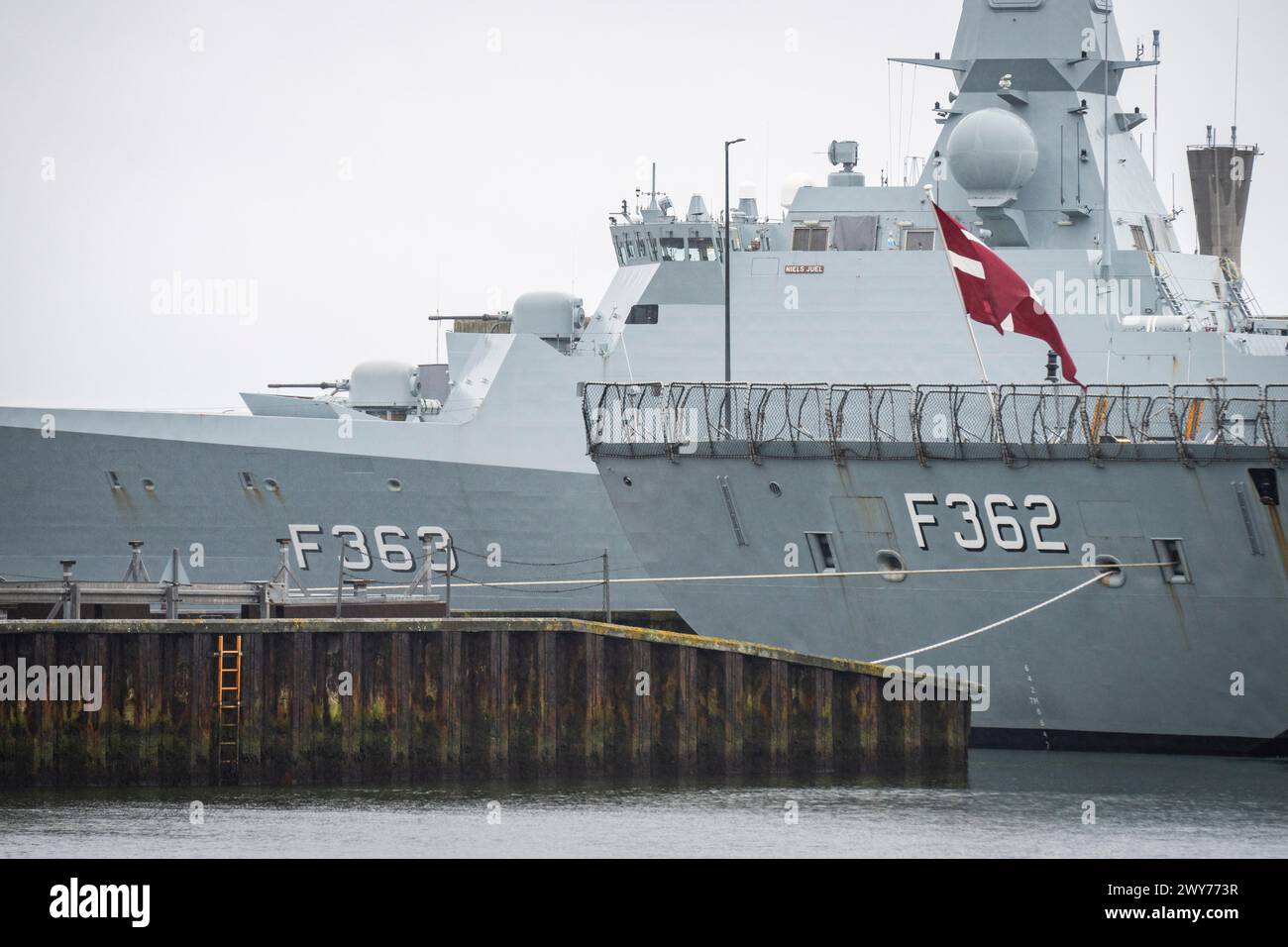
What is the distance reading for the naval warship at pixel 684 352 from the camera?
30.3 metres

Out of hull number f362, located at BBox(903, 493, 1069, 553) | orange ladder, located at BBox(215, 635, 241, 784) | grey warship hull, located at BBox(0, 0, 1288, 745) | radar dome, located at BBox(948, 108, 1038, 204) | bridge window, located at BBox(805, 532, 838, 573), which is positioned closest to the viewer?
orange ladder, located at BBox(215, 635, 241, 784)

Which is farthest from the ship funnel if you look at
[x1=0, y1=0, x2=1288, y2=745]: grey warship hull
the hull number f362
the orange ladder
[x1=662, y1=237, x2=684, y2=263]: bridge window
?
the orange ladder

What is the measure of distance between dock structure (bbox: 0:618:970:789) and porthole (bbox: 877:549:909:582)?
2.32 meters

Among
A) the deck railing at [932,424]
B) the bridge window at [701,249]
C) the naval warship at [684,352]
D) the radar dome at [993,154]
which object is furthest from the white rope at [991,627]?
the bridge window at [701,249]

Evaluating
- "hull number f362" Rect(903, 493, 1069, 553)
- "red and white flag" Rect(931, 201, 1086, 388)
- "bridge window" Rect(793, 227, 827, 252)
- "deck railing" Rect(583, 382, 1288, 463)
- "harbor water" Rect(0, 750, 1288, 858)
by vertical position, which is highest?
"bridge window" Rect(793, 227, 827, 252)

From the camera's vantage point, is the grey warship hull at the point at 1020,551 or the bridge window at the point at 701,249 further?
the bridge window at the point at 701,249

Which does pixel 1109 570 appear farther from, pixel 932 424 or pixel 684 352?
pixel 684 352

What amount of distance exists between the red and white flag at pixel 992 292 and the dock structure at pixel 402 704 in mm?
4751

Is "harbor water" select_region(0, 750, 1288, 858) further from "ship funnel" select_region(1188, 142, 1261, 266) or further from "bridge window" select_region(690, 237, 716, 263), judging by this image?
"ship funnel" select_region(1188, 142, 1261, 266)

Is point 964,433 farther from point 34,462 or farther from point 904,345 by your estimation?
point 34,462

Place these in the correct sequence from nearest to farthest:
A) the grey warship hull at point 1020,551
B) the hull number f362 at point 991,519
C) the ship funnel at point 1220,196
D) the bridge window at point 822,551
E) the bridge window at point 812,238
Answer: the grey warship hull at point 1020,551 → the hull number f362 at point 991,519 → the bridge window at point 822,551 → the bridge window at point 812,238 → the ship funnel at point 1220,196

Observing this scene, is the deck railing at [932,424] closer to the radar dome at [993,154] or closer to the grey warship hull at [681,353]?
the grey warship hull at [681,353]

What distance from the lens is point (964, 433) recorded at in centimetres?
2411

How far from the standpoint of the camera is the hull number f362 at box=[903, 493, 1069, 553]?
78.1ft
